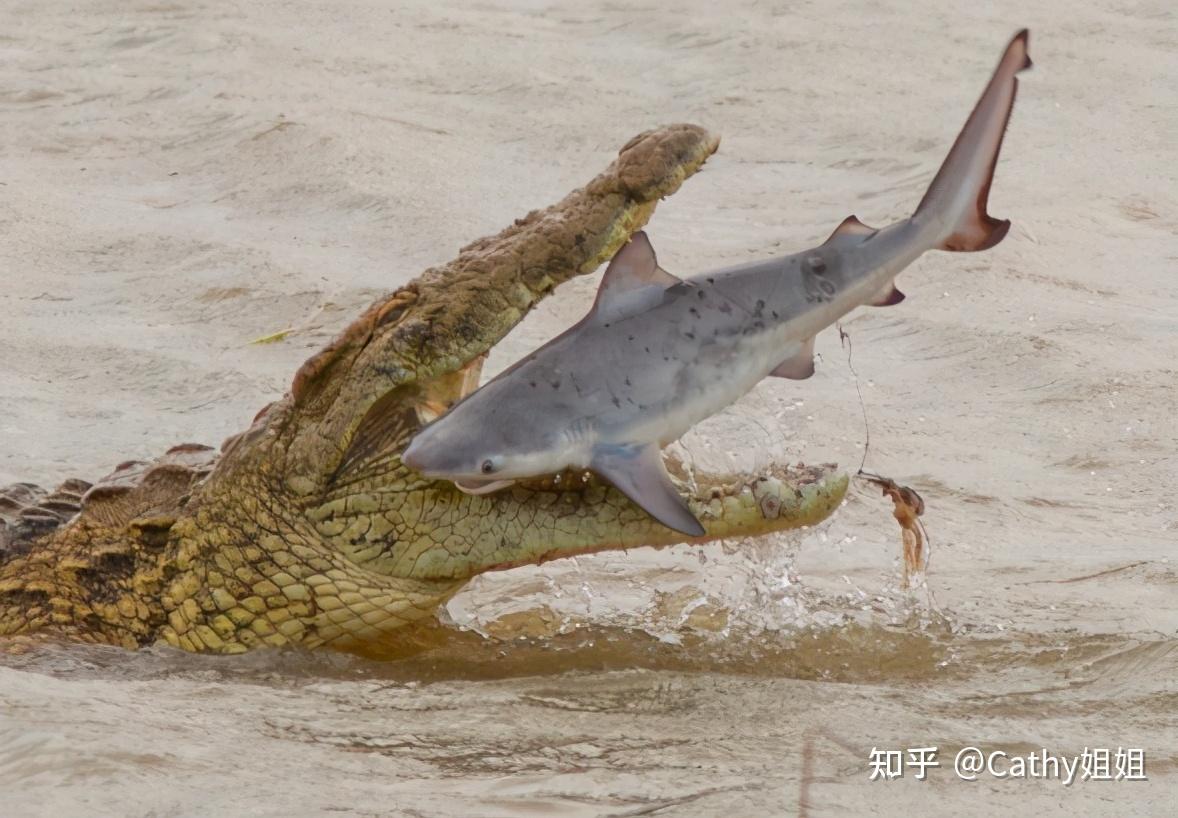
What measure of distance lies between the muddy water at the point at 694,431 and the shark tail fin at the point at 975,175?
0.88 metres

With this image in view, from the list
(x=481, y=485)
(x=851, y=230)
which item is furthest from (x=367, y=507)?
(x=851, y=230)

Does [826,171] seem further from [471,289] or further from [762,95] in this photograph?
[471,289]

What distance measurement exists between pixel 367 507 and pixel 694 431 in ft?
3.07

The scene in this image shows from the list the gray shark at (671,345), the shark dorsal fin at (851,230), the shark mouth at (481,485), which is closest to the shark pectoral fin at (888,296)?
the gray shark at (671,345)

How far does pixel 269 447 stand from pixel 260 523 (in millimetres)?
179

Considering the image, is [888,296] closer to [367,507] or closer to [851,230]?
[851,230]

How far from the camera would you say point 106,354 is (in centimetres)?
659

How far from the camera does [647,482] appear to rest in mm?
3549

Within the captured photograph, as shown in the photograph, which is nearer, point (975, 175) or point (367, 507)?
point (975, 175)

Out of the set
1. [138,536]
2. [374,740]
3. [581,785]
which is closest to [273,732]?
[374,740]

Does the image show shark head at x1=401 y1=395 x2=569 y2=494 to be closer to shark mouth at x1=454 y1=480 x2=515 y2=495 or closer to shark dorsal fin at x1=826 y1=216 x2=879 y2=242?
shark mouth at x1=454 y1=480 x2=515 y2=495

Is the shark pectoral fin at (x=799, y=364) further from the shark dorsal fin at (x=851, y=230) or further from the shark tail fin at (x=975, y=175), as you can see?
the shark tail fin at (x=975, y=175)

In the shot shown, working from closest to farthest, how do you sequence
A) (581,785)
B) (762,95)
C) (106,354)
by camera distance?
(581,785) < (106,354) < (762,95)

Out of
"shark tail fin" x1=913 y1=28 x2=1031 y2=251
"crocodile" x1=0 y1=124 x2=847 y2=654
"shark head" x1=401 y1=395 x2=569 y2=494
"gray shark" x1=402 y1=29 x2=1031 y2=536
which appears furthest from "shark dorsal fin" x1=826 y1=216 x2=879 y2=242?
→ "shark head" x1=401 y1=395 x2=569 y2=494
